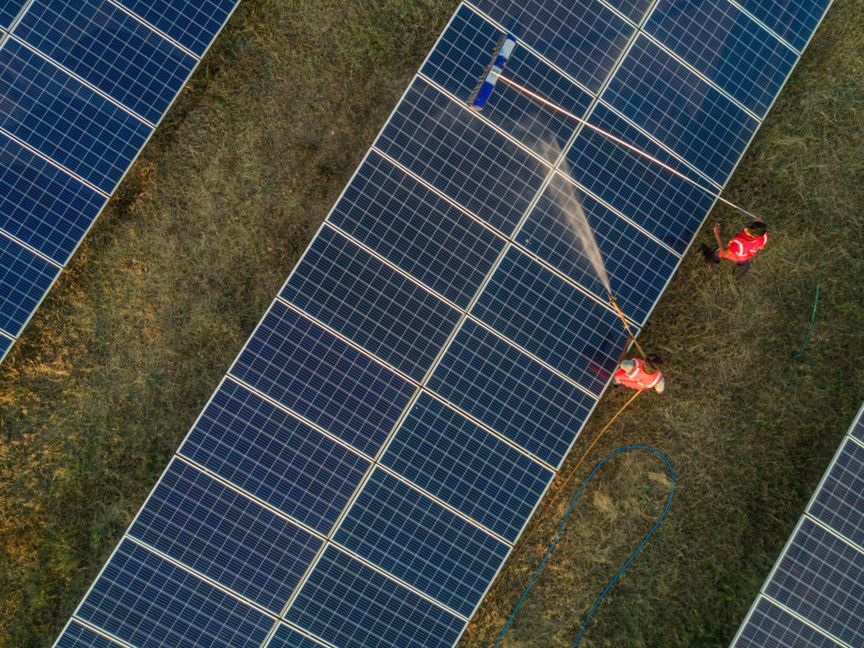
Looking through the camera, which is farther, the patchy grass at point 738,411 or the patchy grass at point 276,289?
the patchy grass at point 738,411

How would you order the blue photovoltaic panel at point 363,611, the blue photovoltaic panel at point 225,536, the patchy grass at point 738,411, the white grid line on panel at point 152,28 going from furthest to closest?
1. the patchy grass at point 738,411
2. the white grid line on panel at point 152,28
3. the blue photovoltaic panel at point 363,611
4. the blue photovoltaic panel at point 225,536

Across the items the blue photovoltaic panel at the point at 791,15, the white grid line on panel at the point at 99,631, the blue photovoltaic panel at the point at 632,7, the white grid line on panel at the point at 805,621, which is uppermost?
the blue photovoltaic panel at the point at 791,15

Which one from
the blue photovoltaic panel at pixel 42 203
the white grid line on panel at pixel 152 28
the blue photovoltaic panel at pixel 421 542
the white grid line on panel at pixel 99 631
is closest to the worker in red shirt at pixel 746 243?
the blue photovoltaic panel at pixel 421 542

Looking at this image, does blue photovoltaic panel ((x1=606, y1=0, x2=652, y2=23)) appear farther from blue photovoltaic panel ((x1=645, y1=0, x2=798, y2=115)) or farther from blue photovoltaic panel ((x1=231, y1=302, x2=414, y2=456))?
blue photovoltaic panel ((x1=231, y1=302, x2=414, y2=456))

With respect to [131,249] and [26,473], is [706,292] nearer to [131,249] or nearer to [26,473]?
[131,249]

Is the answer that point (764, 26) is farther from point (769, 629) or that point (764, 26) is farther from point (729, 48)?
point (769, 629)

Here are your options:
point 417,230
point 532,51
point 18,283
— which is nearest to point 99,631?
point 18,283

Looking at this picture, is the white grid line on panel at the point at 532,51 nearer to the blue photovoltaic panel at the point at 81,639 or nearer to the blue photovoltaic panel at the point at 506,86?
the blue photovoltaic panel at the point at 506,86

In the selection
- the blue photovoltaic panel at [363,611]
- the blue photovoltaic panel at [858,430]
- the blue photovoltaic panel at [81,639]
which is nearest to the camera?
the blue photovoltaic panel at [81,639]

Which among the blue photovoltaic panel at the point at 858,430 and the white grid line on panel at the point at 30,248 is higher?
the blue photovoltaic panel at the point at 858,430

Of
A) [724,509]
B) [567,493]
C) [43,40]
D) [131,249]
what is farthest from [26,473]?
[724,509]
